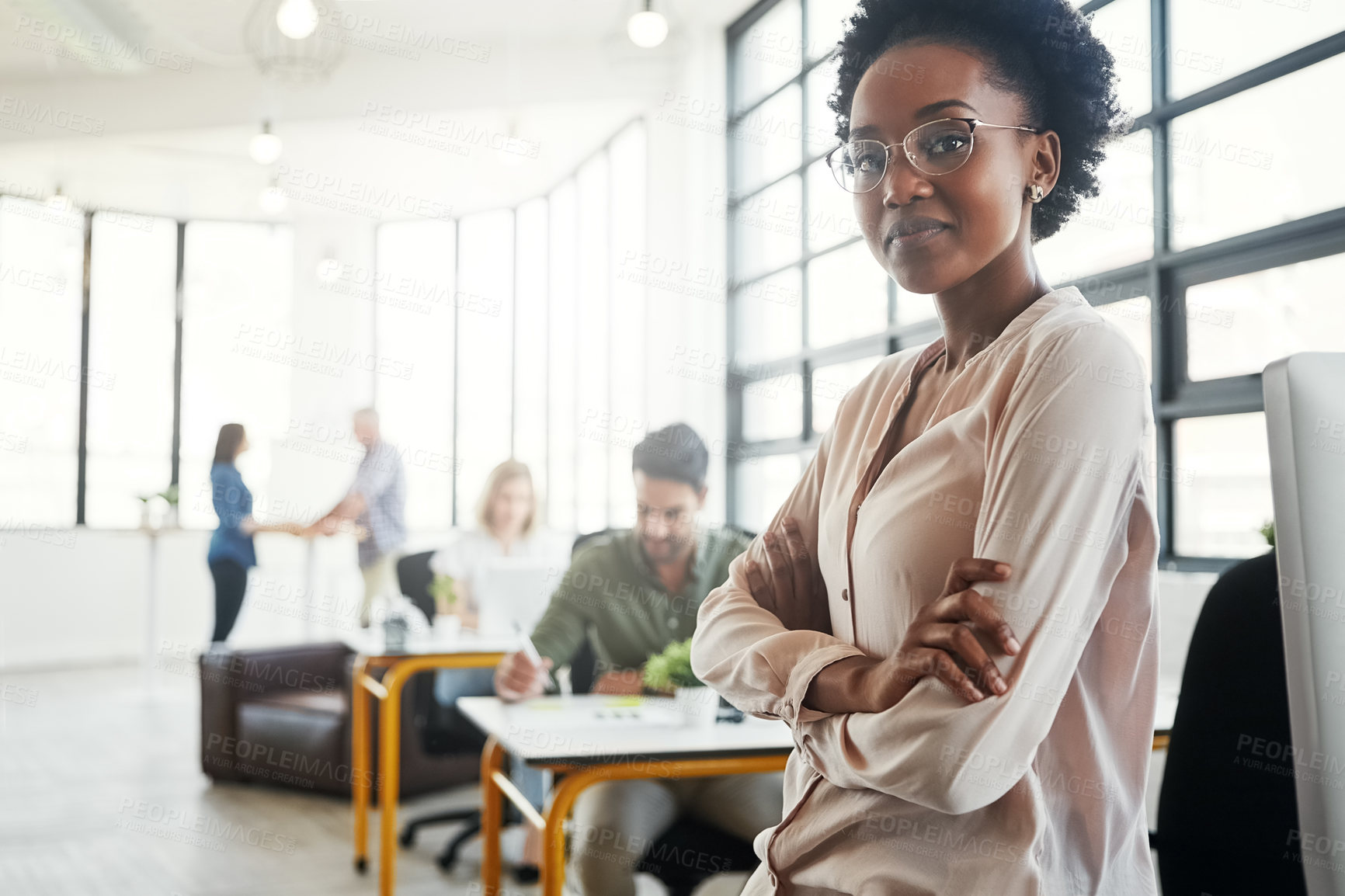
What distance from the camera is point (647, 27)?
4.24m

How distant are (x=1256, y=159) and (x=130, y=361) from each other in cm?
845

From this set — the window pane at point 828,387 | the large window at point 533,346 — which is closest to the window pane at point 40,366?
the large window at point 533,346

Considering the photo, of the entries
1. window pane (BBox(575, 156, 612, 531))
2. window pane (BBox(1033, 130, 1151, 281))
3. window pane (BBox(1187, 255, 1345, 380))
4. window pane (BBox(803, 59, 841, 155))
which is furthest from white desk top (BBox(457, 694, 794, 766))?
window pane (BBox(575, 156, 612, 531))

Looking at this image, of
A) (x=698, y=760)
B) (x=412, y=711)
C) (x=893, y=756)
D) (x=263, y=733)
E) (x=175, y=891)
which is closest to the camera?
(x=893, y=756)

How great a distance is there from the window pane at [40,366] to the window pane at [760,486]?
568 centimetres

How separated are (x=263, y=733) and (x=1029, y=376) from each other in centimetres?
453

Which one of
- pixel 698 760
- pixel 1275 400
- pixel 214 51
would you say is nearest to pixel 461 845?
pixel 698 760

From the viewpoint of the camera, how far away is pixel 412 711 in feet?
14.6

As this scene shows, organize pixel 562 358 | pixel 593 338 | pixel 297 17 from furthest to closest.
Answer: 1. pixel 562 358
2. pixel 593 338
3. pixel 297 17

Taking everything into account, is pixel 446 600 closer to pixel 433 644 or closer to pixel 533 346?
pixel 433 644

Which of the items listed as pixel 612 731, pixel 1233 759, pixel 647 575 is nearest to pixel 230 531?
pixel 647 575

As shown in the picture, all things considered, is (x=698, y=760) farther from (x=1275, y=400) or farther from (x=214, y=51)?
(x=214, y=51)

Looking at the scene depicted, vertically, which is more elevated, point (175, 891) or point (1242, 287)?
point (1242, 287)

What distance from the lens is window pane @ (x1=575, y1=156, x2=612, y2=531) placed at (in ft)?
23.7
